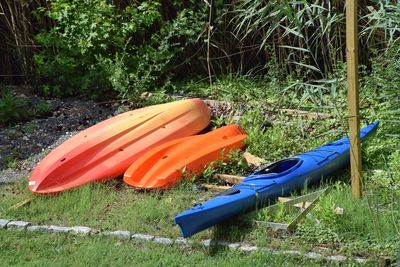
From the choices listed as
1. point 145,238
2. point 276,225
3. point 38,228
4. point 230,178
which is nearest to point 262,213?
point 276,225

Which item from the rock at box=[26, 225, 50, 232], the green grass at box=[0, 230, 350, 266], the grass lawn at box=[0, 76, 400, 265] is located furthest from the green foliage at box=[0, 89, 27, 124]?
the green grass at box=[0, 230, 350, 266]

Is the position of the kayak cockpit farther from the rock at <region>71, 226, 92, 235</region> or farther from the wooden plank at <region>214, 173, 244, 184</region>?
the rock at <region>71, 226, 92, 235</region>

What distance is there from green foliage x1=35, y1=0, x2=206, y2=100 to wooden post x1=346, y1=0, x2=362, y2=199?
3665 mm

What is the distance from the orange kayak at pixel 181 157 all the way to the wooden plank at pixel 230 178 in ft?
0.52

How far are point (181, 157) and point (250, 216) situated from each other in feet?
4.42

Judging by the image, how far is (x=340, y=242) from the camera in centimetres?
486

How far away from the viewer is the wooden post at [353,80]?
5.02 m

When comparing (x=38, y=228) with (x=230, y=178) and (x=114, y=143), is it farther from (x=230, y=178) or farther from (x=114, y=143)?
(x=230, y=178)

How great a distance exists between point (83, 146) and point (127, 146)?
1.32 ft

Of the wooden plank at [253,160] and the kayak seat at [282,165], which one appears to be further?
the wooden plank at [253,160]

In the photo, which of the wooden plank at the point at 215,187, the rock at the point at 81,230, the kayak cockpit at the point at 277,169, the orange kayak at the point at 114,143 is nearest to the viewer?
the rock at the point at 81,230

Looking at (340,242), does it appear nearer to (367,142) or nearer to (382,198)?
(382,198)

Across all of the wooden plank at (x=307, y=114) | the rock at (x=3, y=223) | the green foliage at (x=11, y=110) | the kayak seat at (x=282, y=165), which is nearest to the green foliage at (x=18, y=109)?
the green foliage at (x=11, y=110)

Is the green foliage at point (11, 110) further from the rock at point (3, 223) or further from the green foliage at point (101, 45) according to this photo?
the rock at point (3, 223)
